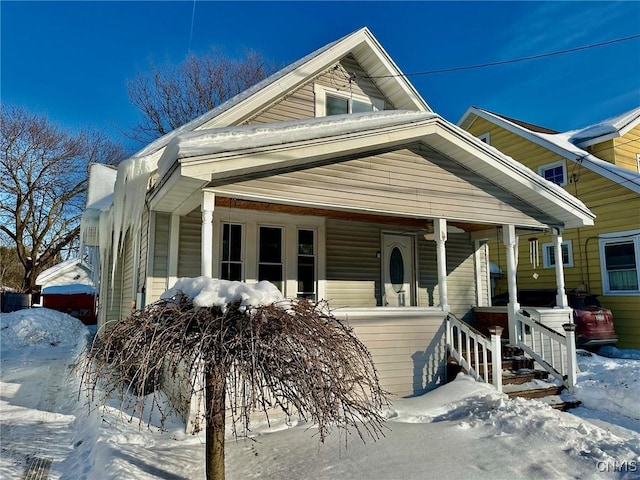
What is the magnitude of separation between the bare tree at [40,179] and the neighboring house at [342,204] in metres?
16.6

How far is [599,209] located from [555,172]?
213 cm

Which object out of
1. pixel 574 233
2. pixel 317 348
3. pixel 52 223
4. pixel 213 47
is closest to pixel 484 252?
pixel 574 233

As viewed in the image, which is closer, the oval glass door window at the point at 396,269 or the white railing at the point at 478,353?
the white railing at the point at 478,353

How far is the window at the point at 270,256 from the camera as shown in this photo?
313 inches

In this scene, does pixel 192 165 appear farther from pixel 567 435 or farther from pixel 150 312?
pixel 567 435

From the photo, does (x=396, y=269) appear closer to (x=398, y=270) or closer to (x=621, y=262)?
(x=398, y=270)

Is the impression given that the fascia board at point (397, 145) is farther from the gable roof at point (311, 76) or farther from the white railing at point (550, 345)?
the gable roof at point (311, 76)

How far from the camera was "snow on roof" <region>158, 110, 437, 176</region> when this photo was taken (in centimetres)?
532

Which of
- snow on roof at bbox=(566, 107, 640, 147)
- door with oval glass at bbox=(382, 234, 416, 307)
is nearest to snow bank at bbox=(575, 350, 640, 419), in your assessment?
door with oval glass at bbox=(382, 234, 416, 307)

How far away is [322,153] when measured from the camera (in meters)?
6.22

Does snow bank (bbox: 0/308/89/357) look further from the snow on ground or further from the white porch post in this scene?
the white porch post

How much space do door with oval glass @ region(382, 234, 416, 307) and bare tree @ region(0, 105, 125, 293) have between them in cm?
2127

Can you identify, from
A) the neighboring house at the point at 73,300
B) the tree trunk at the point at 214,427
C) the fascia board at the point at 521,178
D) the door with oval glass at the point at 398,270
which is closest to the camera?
the tree trunk at the point at 214,427

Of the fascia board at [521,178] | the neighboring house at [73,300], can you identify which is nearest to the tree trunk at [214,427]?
the fascia board at [521,178]
